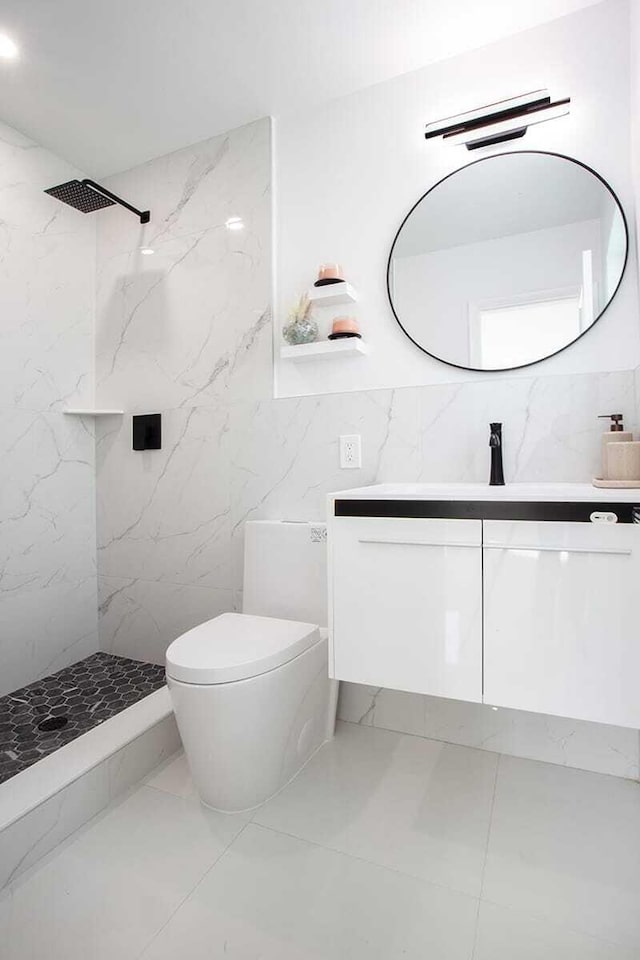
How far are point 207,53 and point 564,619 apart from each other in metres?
2.14

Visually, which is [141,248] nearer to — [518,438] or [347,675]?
[518,438]

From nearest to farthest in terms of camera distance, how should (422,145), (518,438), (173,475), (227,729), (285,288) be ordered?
(227,729), (518,438), (422,145), (285,288), (173,475)

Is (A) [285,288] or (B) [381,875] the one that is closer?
(B) [381,875]

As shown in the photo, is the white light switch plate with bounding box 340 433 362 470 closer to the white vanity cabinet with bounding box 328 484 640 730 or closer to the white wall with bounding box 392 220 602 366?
the white wall with bounding box 392 220 602 366

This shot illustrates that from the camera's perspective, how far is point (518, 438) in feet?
5.63

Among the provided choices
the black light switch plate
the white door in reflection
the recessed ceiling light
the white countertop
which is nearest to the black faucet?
the white countertop

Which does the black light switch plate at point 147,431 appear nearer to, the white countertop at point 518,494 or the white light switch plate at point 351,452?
the white light switch plate at point 351,452

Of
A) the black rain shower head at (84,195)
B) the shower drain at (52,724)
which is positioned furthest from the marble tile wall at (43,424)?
the shower drain at (52,724)

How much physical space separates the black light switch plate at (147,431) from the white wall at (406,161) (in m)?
0.64

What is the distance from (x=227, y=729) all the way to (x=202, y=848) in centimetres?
30

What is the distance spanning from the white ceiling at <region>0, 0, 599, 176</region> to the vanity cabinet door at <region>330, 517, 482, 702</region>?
1618mm

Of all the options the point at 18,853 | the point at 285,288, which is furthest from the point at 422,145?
the point at 18,853

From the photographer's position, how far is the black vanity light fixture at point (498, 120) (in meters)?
1.63

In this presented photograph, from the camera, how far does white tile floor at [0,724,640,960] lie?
1.08 m
